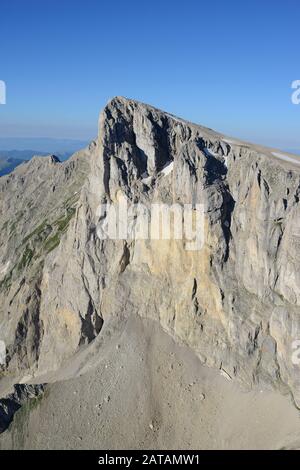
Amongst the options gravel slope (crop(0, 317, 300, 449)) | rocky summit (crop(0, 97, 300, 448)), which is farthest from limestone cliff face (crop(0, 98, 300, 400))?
gravel slope (crop(0, 317, 300, 449))

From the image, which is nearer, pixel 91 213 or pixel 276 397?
pixel 276 397

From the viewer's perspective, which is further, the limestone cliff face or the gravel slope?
the limestone cliff face

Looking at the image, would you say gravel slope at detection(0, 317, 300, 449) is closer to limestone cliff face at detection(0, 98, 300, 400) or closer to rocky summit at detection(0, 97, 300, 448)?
rocky summit at detection(0, 97, 300, 448)

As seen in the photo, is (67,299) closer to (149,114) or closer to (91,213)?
(91,213)

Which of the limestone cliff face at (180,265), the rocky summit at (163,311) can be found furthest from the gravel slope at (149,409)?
the limestone cliff face at (180,265)
